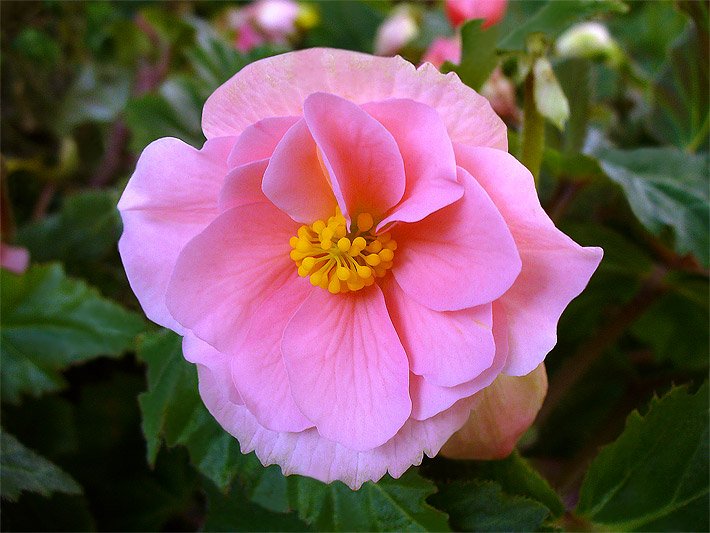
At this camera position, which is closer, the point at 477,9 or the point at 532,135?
the point at 532,135

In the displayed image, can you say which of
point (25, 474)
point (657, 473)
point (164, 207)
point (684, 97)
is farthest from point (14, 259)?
point (684, 97)

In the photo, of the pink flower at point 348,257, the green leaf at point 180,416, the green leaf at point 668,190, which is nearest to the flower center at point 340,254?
the pink flower at point 348,257

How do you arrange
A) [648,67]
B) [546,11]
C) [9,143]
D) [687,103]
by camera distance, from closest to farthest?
[546,11] → [687,103] → [9,143] → [648,67]

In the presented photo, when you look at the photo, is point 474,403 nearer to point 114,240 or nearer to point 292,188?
point 292,188

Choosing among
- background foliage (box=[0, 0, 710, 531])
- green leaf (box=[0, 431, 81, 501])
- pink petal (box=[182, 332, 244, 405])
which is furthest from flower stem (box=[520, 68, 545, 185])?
green leaf (box=[0, 431, 81, 501])

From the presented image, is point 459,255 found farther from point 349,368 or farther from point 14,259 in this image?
point 14,259

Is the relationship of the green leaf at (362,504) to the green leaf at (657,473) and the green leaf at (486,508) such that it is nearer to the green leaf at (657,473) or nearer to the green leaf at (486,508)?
the green leaf at (486,508)

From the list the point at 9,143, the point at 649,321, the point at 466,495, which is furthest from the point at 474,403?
the point at 9,143
